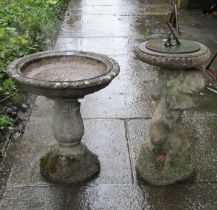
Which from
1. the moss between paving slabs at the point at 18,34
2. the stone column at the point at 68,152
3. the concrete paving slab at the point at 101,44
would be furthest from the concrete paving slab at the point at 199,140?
the concrete paving slab at the point at 101,44

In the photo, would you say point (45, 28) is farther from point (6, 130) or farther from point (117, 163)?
point (117, 163)

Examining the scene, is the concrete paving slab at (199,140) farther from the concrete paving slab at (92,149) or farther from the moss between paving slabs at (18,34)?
the moss between paving slabs at (18,34)

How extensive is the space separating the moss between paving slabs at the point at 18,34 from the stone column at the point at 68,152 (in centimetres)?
97

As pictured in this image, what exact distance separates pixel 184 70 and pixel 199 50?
22cm

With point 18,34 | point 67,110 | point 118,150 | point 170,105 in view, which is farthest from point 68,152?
point 18,34

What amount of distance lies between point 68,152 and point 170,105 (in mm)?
1108

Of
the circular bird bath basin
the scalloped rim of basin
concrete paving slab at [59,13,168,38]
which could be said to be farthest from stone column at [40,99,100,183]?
concrete paving slab at [59,13,168,38]

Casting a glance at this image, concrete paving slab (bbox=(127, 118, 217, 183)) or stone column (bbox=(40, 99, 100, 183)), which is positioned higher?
stone column (bbox=(40, 99, 100, 183))

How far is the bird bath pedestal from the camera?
11.5ft

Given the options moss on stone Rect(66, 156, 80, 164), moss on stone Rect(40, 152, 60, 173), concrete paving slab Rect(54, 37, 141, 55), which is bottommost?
concrete paving slab Rect(54, 37, 141, 55)

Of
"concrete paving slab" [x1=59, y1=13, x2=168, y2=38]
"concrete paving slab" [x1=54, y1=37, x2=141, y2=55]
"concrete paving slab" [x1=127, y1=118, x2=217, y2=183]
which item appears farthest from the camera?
"concrete paving slab" [x1=59, y1=13, x2=168, y2=38]

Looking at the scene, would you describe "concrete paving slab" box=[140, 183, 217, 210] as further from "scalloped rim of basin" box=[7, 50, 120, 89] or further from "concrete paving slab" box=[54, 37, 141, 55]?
"concrete paving slab" box=[54, 37, 141, 55]

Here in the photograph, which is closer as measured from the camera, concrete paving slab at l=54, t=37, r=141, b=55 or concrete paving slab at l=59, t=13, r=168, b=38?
concrete paving slab at l=54, t=37, r=141, b=55

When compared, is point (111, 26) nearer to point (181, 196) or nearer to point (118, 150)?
point (118, 150)
